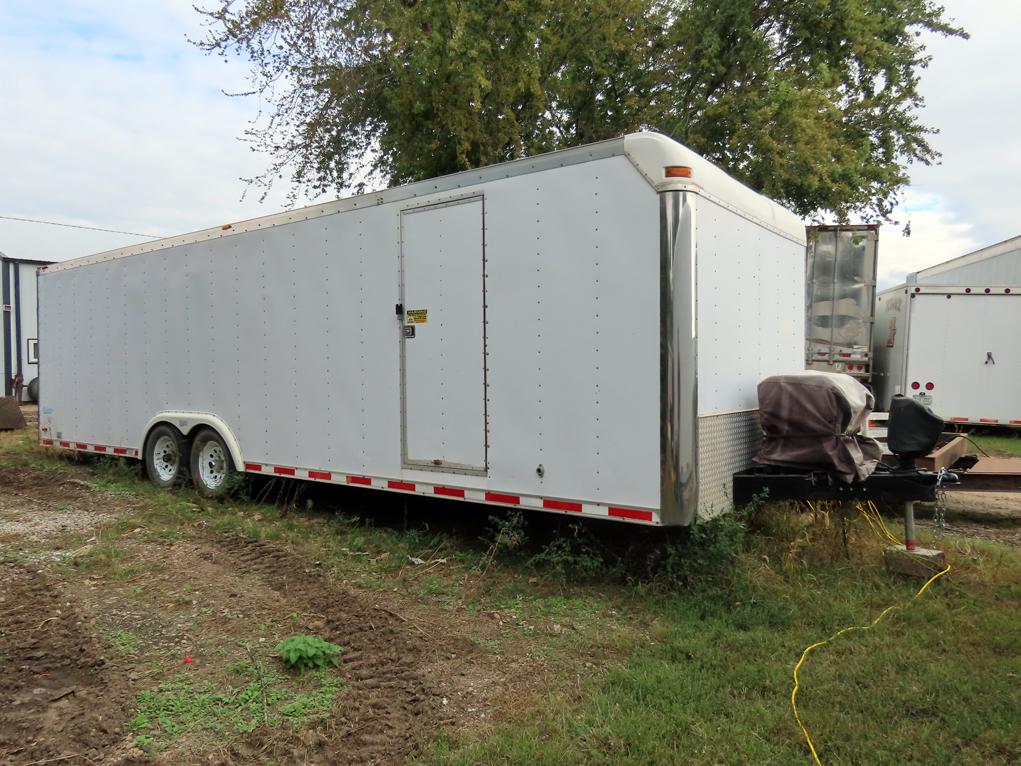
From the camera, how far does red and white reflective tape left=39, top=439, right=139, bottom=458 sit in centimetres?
886

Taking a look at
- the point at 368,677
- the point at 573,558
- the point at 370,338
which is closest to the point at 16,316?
the point at 370,338

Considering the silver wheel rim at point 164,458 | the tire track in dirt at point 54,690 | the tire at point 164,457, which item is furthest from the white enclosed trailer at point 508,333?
the tire track in dirt at point 54,690

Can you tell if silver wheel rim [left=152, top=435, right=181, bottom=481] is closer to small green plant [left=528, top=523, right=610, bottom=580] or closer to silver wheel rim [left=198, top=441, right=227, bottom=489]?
silver wheel rim [left=198, top=441, right=227, bottom=489]

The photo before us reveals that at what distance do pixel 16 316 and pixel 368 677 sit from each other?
1895 centimetres

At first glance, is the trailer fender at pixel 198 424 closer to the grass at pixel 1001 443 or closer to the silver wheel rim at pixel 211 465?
the silver wheel rim at pixel 211 465

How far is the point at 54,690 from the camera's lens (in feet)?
12.2

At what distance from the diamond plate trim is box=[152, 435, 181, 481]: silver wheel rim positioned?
20.4ft

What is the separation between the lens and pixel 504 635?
14.5ft

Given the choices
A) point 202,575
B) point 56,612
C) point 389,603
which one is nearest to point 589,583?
point 389,603

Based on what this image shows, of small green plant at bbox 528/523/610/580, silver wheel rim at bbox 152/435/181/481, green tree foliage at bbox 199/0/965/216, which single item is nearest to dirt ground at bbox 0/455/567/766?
small green plant at bbox 528/523/610/580

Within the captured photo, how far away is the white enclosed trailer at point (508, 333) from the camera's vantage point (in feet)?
15.1

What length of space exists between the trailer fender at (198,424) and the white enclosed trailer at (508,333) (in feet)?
0.08

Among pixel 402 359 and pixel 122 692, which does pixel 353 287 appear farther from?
pixel 122 692

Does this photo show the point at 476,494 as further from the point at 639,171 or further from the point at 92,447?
→ the point at 92,447
